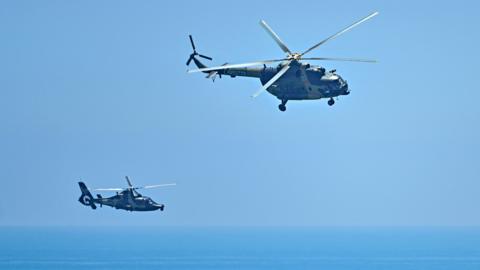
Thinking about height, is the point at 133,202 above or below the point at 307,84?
above

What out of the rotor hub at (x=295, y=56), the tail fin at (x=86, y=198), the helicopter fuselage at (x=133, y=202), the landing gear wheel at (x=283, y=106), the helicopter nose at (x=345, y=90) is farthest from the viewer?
the tail fin at (x=86, y=198)

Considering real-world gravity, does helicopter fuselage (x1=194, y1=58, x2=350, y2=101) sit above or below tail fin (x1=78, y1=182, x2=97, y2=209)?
below

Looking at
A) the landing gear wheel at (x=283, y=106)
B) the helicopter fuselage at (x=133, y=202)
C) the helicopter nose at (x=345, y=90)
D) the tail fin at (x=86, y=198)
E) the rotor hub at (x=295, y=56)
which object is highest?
the tail fin at (x=86, y=198)

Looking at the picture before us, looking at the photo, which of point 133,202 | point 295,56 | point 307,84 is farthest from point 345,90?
point 133,202

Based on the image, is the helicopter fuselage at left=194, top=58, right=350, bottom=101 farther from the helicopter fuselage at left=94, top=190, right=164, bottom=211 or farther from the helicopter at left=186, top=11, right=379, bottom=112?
the helicopter fuselage at left=94, top=190, right=164, bottom=211

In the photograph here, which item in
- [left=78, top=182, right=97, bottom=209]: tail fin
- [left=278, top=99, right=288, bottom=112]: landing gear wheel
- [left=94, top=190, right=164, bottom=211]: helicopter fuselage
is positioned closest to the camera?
[left=278, top=99, right=288, bottom=112]: landing gear wheel

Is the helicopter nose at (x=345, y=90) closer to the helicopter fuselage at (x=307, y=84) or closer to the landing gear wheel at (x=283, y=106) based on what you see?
the helicopter fuselage at (x=307, y=84)

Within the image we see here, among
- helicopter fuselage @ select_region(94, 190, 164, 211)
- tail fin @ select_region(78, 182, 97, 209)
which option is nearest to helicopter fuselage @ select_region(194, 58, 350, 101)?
helicopter fuselage @ select_region(94, 190, 164, 211)

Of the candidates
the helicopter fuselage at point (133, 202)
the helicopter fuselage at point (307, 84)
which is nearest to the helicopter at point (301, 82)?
the helicopter fuselage at point (307, 84)

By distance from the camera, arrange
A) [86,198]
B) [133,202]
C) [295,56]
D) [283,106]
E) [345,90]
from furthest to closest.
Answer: [86,198] → [133,202] → [295,56] → [345,90] → [283,106]

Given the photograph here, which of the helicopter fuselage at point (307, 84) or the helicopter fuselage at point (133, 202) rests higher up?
the helicopter fuselage at point (133, 202)

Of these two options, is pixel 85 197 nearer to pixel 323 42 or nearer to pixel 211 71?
pixel 211 71

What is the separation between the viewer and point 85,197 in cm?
15000

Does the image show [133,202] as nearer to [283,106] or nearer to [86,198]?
[86,198]
